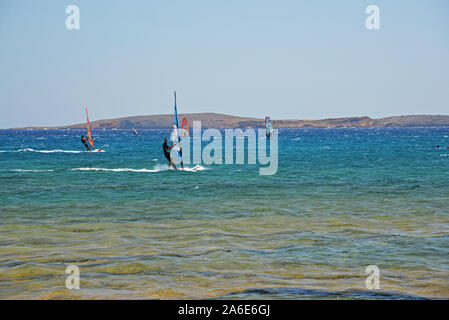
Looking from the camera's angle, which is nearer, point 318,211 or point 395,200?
point 318,211

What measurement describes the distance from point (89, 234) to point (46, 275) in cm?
475

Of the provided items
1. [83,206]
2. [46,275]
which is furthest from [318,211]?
[46,275]

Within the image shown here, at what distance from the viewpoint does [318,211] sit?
66.0ft

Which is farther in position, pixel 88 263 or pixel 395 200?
pixel 395 200

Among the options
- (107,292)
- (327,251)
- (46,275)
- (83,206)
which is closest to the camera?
(107,292)

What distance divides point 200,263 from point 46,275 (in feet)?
11.4

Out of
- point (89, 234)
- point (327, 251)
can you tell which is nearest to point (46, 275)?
point (89, 234)

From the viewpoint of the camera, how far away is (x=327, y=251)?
13141 mm

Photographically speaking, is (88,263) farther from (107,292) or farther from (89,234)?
(89,234)

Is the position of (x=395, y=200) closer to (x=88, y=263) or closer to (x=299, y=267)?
(x=299, y=267)
